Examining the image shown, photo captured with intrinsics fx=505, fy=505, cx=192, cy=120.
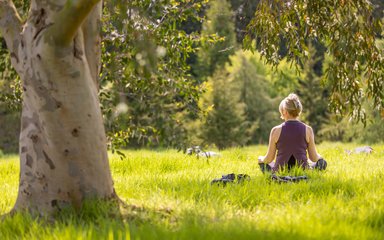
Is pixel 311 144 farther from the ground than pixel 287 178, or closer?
farther from the ground

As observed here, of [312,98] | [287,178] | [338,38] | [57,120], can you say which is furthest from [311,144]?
[312,98]

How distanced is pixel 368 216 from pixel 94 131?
2.49 m

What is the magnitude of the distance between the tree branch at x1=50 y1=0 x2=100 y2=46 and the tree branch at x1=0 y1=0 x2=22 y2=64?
0.64m

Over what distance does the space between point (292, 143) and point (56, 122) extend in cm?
364

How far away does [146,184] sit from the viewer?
6.28 metres

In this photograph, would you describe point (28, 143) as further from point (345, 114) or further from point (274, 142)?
point (345, 114)

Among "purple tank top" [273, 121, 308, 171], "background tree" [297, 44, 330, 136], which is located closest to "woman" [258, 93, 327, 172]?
"purple tank top" [273, 121, 308, 171]

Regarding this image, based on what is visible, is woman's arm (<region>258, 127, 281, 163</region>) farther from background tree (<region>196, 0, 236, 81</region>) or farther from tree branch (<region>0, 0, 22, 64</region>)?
background tree (<region>196, 0, 236, 81</region>)

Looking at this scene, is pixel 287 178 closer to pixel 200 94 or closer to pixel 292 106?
pixel 292 106

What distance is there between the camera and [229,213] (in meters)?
4.50

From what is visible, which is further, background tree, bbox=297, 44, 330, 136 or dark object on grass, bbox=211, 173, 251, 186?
background tree, bbox=297, 44, 330, 136

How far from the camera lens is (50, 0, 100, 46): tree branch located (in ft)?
13.2

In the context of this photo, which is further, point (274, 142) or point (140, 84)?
point (274, 142)

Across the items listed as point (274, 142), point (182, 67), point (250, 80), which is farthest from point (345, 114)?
point (250, 80)
